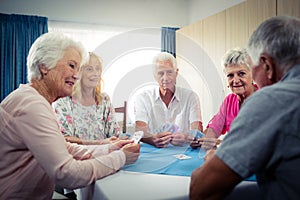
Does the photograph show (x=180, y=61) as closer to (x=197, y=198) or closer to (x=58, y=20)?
(x=197, y=198)

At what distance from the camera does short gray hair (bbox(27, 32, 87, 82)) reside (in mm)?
1162

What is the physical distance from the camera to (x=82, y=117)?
1633 mm

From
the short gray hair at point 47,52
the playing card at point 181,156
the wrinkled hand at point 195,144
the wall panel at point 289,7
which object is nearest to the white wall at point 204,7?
the wall panel at point 289,7

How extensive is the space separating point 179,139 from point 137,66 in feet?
1.38

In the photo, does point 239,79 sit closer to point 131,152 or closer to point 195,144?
point 195,144

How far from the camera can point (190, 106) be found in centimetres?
144

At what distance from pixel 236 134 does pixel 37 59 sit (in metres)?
0.86

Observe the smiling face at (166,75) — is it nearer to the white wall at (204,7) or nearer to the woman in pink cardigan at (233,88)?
the woman in pink cardigan at (233,88)

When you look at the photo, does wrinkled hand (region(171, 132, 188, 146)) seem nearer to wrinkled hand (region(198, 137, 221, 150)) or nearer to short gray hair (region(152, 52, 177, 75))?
wrinkled hand (region(198, 137, 221, 150))

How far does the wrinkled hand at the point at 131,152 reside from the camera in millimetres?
1193

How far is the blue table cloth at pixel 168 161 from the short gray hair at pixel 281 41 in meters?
0.48

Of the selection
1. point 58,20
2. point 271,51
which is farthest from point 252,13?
point 58,20

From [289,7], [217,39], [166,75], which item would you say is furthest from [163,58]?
[217,39]

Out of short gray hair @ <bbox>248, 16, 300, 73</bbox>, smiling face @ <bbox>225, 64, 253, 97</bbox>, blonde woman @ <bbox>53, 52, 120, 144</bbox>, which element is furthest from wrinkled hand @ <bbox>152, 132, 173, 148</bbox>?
short gray hair @ <bbox>248, 16, 300, 73</bbox>
